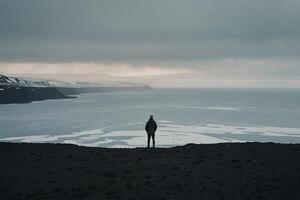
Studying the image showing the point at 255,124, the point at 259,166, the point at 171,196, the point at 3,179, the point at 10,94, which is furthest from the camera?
the point at 10,94

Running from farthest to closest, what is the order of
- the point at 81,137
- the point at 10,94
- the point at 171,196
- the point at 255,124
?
the point at 10,94, the point at 255,124, the point at 81,137, the point at 171,196

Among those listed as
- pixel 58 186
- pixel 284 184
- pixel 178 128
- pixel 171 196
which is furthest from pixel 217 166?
pixel 178 128

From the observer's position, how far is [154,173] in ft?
49.3

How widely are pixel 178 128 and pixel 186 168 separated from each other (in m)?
55.5

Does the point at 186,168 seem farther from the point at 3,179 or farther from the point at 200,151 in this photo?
the point at 3,179

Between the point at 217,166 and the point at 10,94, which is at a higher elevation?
the point at 10,94

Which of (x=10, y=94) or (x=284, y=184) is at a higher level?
(x=10, y=94)

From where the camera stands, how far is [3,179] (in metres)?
15.1

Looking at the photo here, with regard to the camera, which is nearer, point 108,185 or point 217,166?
point 108,185

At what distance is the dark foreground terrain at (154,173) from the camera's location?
13216mm

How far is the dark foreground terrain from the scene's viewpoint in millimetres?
13216

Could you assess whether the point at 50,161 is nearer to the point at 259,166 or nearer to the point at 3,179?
the point at 3,179

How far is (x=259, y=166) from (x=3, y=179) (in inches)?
400

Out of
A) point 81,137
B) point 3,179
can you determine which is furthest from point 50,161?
point 81,137
